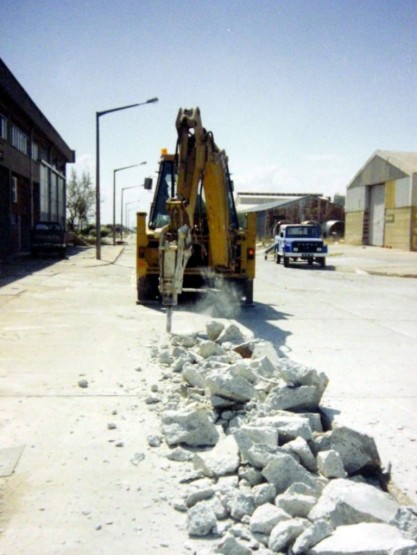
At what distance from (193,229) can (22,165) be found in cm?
2767

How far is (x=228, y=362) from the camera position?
6.96 metres

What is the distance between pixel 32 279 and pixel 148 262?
304 inches

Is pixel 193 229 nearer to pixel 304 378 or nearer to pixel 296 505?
pixel 304 378

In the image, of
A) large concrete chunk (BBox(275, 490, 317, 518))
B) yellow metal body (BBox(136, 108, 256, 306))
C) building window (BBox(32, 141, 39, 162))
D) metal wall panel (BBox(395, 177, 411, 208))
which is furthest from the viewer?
metal wall panel (BBox(395, 177, 411, 208))

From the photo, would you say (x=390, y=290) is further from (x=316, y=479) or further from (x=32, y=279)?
(x=316, y=479)

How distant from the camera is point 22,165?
36.8m

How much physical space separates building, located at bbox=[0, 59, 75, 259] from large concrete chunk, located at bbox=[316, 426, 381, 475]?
92.3 ft

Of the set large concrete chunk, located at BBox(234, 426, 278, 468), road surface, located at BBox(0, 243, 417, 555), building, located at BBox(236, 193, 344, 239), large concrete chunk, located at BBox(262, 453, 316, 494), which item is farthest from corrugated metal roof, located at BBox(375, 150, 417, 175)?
large concrete chunk, located at BBox(262, 453, 316, 494)

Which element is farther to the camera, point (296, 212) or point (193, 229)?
point (296, 212)

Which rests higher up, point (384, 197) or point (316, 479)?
point (384, 197)

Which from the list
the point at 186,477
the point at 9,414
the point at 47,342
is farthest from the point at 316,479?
the point at 47,342

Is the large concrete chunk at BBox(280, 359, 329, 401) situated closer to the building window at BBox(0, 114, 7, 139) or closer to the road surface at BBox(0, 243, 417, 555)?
the road surface at BBox(0, 243, 417, 555)

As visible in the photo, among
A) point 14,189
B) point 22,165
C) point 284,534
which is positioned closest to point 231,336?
point 284,534

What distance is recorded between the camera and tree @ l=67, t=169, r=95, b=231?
71500mm
